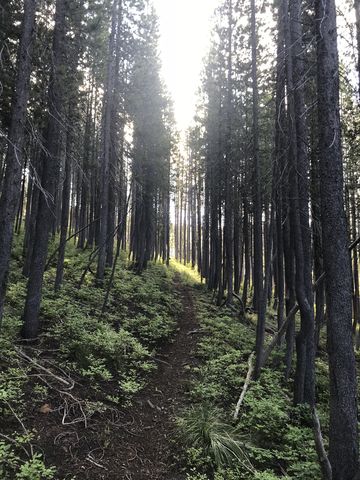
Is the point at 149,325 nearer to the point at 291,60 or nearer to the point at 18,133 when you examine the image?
the point at 18,133

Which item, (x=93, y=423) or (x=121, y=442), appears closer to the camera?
(x=121, y=442)

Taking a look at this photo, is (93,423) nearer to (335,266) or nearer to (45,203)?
(335,266)

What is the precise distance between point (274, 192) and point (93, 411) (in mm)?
7258

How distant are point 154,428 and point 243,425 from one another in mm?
1666

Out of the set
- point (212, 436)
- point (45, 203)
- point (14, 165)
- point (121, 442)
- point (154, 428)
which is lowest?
point (154, 428)

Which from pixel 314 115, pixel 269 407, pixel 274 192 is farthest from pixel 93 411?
pixel 314 115

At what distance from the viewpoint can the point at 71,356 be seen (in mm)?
8039

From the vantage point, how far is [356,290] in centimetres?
1973

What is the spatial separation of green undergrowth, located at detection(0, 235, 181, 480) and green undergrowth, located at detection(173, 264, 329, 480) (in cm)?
159

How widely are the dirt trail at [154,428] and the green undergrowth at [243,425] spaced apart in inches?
11.8

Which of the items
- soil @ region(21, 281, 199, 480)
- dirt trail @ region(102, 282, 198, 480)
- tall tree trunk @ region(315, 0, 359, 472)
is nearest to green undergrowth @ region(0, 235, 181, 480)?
soil @ region(21, 281, 199, 480)

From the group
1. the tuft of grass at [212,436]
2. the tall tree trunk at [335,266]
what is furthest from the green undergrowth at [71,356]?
the tall tree trunk at [335,266]

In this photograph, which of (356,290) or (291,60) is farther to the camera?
(356,290)

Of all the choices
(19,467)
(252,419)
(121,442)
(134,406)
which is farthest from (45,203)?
(252,419)
